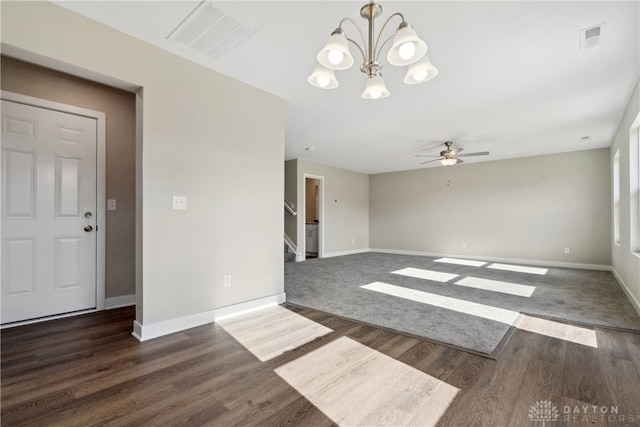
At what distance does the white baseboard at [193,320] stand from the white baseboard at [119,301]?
984mm

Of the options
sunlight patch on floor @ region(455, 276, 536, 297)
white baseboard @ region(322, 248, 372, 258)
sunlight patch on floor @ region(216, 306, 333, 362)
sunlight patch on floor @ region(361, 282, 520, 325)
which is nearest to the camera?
sunlight patch on floor @ region(216, 306, 333, 362)

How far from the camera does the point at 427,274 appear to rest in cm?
516

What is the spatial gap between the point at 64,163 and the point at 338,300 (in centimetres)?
328

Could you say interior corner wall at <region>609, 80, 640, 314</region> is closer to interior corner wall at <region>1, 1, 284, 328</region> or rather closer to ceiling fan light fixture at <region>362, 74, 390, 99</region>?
ceiling fan light fixture at <region>362, 74, 390, 99</region>

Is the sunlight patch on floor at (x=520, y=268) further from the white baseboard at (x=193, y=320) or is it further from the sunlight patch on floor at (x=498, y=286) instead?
the white baseboard at (x=193, y=320)

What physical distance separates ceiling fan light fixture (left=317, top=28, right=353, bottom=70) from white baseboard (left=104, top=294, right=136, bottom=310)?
10.7ft

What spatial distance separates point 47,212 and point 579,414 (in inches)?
170

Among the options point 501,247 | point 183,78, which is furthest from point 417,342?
point 501,247

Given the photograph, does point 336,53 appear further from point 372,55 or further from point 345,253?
point 345,253

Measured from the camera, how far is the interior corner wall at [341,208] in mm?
7179

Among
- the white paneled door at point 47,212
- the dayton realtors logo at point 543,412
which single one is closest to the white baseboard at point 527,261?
the dayton realtors logo at point 543,412

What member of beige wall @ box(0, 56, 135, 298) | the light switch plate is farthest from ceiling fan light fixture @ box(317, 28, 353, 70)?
beige wall @ box(0, 56, 135, 298)

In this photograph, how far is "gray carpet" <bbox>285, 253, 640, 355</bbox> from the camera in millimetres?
2625

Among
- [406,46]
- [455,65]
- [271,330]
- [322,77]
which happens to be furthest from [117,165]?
[455,65]
